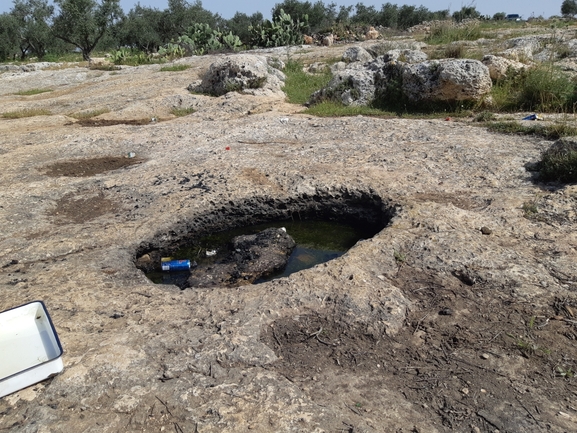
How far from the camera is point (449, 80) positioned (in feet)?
28.9

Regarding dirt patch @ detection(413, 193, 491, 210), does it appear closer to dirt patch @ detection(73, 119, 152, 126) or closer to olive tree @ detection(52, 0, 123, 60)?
dirt patch @ detection(73, 119, 152, 126)

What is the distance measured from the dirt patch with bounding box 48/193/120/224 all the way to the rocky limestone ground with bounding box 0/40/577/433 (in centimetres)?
3

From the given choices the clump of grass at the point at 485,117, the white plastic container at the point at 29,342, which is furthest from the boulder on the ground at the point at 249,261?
the clump of grass at the point at 485,117

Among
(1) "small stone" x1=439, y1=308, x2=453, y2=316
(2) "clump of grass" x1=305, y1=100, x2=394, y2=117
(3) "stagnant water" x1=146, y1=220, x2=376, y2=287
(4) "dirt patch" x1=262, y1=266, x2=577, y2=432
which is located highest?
(2) "clump of grass" x1=305, y1=100, x2=394, y2=117

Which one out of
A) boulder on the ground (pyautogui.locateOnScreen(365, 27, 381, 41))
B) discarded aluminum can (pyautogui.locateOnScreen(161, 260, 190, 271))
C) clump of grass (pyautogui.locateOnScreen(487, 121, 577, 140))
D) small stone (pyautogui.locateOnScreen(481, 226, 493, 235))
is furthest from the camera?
boulder on the ground (pyautogui.locateOnScreen(365, 27, 381, 41))

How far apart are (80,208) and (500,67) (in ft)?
26.6

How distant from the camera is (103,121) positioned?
10.7 metres

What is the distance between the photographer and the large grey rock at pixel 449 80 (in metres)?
8.71

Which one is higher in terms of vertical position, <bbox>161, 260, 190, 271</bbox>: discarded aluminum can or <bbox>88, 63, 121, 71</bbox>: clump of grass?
<bbox>88, 63, 121, 71</bbox>: clump of grass

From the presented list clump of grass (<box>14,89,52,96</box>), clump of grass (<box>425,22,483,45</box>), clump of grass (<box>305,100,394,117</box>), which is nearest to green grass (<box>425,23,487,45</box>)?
clump of grass (<box>425,22,483,45</box>)

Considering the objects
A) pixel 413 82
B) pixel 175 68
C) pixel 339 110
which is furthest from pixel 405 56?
pixel 175 68

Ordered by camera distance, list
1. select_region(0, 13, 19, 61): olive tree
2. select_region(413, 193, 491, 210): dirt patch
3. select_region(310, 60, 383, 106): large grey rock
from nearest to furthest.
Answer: select_region(413, 193, 491, 210): dirt patch, select_region(310, 60, 383, 106): large grey rock, select_region(0, 13, 19, 61): olive tree

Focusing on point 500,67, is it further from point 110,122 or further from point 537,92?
point 110,122

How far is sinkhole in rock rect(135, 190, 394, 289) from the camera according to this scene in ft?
15.6
